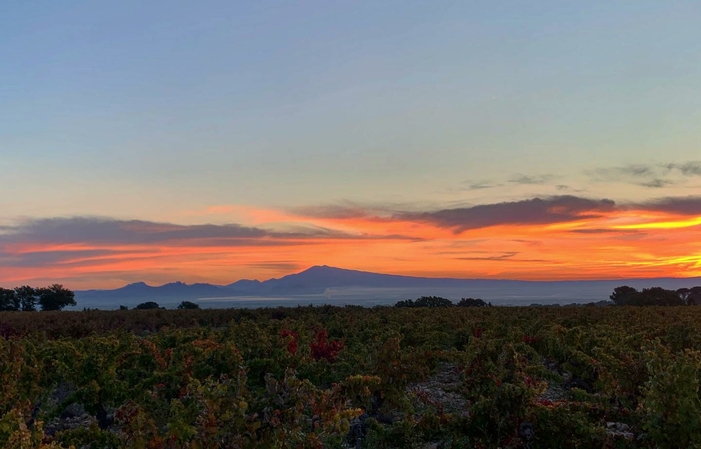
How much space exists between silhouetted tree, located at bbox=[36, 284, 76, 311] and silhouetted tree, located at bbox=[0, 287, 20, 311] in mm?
2307

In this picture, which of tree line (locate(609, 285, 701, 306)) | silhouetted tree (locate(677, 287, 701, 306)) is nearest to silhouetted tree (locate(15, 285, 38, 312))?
tree line (locate(609, 285, 701, 306))

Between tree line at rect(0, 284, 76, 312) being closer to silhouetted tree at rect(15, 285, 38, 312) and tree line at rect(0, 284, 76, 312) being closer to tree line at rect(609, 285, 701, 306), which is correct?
silhouetted tree at rect(15, 285, 38, 312)

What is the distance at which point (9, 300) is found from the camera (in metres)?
64.0

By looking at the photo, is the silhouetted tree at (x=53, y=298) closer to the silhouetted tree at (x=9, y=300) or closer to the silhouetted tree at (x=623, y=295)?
the silhouetted tree at (x=9, y=300)

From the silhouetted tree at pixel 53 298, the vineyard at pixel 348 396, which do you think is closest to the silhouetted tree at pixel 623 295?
the vineyard at pixel 348 396

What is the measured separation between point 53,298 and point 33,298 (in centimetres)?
230

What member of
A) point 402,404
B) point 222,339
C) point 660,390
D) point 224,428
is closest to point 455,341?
point 222,339

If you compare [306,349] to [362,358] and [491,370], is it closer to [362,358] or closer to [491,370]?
[362,358]

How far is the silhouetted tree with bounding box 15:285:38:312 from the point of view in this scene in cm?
6456

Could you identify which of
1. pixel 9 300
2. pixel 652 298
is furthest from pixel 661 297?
pixel 9 300

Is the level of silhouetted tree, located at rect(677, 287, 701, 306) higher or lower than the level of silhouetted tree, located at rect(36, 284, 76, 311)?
higher

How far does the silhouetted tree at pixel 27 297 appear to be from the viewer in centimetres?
6456

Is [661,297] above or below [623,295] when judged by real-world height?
above

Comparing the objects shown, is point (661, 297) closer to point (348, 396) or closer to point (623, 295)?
point (623, 295)
